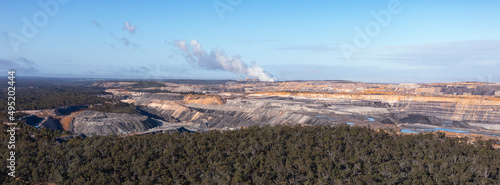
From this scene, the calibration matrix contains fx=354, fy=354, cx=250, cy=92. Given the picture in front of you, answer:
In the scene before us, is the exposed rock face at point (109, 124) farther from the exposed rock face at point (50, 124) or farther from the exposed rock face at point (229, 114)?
the exposed rock face at point (229, 114)

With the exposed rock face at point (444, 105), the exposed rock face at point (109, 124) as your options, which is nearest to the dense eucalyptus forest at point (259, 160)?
the exposed rock face at point (109, 124)

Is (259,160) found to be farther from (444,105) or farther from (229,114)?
(444,105)

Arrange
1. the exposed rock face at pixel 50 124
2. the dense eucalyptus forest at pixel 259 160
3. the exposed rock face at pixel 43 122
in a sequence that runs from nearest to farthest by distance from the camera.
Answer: the dense eucalyptus forest at pixel 259 160 < the exposed rock face at pixel 43 122 < the exposed rock face at pixel 50 124

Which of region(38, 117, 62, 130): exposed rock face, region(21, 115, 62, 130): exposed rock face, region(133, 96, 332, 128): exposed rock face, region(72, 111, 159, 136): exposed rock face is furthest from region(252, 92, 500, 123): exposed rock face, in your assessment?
region(21, 115, 62, 130): exposed rock face

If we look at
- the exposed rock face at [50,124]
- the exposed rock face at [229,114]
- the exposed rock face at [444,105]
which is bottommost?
the exposed rock face at [50,124]

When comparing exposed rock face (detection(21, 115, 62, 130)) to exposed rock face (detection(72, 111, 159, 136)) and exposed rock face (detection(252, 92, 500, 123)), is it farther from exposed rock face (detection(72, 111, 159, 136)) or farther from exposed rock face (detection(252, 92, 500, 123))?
exposed rock face (detection(252, 92, 500, 123))

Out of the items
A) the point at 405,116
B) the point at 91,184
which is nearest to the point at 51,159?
the point at 91,184
